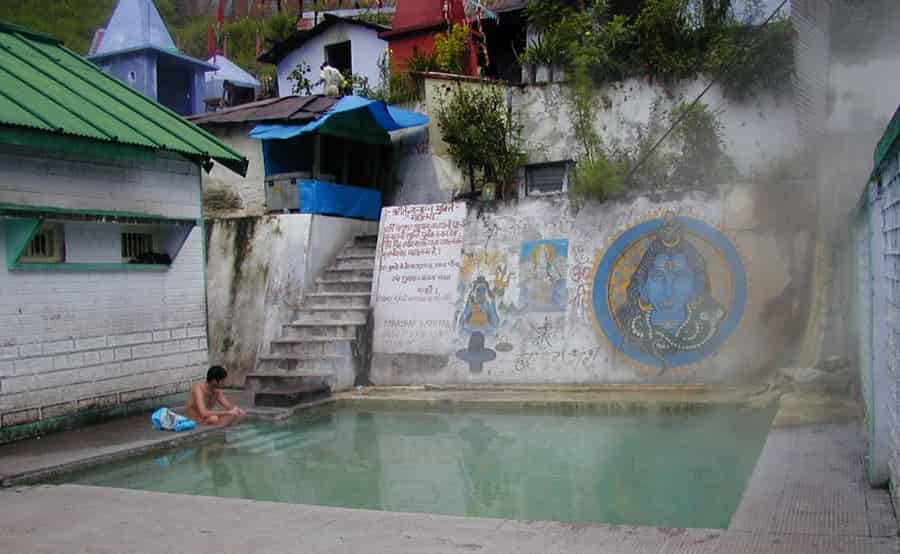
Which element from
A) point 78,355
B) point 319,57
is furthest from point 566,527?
point 319,57

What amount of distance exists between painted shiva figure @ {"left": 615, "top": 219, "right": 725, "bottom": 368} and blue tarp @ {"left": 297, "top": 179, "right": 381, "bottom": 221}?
6497mm

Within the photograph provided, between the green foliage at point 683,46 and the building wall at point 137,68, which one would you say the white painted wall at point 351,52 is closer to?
the building wall at point 137,68

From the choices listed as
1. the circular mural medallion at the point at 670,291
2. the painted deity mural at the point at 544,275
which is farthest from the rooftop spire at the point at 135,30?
the circular mural medallion at the point at 670,291

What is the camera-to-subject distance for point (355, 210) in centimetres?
1600

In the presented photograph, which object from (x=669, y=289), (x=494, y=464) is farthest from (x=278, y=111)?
(x=494, y=464)

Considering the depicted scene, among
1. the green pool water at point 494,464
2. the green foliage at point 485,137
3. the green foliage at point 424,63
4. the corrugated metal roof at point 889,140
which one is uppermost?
the green foliage at point 424,63

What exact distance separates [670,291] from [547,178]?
4.92m

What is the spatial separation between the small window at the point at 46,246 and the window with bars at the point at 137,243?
0.97 metres

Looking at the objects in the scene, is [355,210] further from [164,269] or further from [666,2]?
[666,2]

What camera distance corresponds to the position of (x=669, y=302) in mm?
11266

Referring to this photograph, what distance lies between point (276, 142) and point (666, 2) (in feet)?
26.9

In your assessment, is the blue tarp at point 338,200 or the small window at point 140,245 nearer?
the small window at point 140,245

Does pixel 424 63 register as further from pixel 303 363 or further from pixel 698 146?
pixel 303 363

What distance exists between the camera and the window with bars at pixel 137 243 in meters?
10.7
